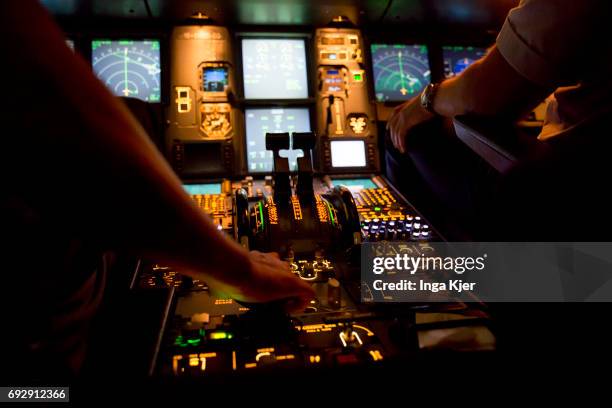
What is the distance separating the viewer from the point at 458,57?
3.01 meters

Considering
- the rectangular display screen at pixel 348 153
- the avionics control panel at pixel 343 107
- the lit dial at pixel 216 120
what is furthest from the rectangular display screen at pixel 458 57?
the lit dial at pixel 216 120

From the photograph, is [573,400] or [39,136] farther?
[573,400]

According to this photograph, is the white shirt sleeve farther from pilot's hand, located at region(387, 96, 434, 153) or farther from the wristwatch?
→ pilot's hand, located at region(387, 96, 434, 153)

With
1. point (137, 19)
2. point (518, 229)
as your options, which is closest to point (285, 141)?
point (518, 229)

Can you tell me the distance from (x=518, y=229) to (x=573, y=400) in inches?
19.9

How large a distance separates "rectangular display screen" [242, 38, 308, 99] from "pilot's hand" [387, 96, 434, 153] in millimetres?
1343

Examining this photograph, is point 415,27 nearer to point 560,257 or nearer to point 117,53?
point 117,53

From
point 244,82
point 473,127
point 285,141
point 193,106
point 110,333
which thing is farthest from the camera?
point 244,82

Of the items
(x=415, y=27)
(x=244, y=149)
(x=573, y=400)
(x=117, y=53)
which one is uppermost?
(x=415, y=27)

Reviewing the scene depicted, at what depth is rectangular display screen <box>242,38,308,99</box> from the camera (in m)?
2.73

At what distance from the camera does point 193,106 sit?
100 inches

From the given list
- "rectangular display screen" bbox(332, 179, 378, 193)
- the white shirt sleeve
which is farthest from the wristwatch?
"rectangular display screen" bbox(332, 179, 378, 193)

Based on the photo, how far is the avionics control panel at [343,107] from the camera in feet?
8.39

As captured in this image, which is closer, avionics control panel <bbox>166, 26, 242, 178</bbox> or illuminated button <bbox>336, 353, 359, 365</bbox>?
illuminated button <bbox>336, 353, 359, 365</bbox>
